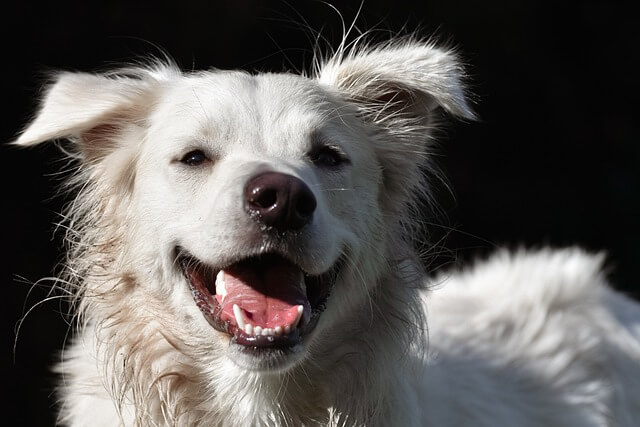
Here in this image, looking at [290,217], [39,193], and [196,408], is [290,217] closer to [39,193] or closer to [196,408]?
[196,408]

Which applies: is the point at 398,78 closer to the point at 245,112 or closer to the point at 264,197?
the point at 245,112

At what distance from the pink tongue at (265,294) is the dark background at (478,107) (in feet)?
11.4

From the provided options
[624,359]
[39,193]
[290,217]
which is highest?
[290,217]

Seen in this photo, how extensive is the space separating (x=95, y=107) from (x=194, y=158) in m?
0.47

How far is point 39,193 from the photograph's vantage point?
6438mm

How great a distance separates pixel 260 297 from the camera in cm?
305

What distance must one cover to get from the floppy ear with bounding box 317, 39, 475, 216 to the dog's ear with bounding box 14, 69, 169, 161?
0.70m

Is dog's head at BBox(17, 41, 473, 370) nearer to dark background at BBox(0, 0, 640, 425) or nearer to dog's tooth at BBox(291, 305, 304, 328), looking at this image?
dog's tooth at BBox(291, 305, 304, 328)

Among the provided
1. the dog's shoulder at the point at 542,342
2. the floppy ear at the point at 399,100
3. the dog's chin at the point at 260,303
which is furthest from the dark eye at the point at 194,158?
the dog's shoulder at the point at 542,342

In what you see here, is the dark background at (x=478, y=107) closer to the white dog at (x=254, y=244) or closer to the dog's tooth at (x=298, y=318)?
the white dog at (x=254, y=244)

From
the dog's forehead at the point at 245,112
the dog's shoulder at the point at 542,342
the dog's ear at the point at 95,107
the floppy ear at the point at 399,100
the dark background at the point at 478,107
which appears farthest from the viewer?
the dark background at the point at 478,107

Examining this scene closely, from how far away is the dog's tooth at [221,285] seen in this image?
311 cm

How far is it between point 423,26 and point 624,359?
3.52m

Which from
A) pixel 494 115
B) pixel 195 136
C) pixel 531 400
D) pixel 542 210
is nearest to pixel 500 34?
pixel 494 115
